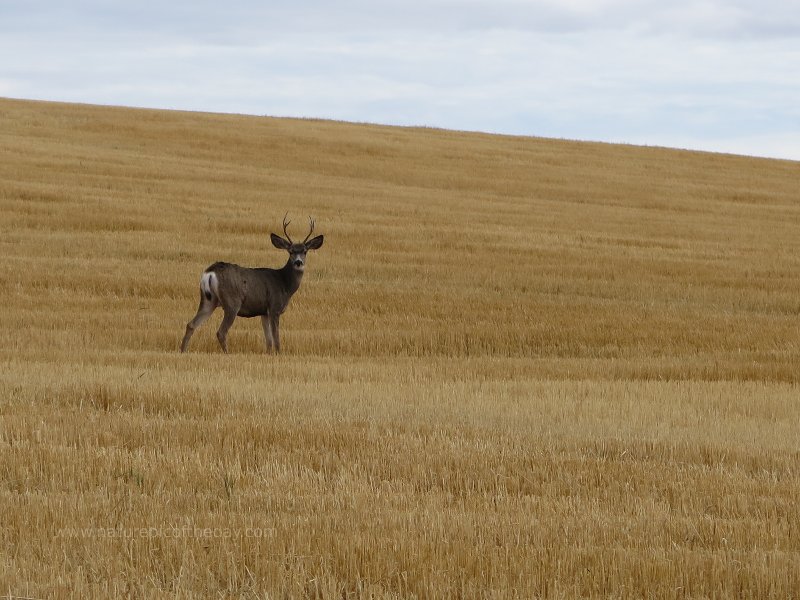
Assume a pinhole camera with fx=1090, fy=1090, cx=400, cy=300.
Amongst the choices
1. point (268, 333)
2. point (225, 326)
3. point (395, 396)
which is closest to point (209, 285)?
point (225, 326)

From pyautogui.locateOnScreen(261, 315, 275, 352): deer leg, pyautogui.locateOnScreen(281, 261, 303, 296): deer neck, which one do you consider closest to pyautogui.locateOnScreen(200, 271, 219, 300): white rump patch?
pyautogui.locateOnScreen(261, 315, 275, 352): deer leg

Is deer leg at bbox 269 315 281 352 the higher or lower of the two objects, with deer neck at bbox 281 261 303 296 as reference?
lower

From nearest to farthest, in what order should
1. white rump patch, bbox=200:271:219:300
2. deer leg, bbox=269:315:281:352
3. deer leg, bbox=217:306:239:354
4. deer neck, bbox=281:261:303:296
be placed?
white rump patch, bbox=200:271:219:300
deer leg, bbox=217:306:239:354
deer leg, bbox=269:315:281:352
deer neck, bbox=281:261:303:296

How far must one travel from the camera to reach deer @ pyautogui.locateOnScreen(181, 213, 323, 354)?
1448 centimetres

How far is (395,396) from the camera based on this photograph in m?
10.8

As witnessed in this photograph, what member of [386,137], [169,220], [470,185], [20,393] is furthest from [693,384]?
[386,137]

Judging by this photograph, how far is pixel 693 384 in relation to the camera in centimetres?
1241

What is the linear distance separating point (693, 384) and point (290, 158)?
92.0 feet

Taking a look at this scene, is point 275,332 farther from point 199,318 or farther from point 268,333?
point 199,318

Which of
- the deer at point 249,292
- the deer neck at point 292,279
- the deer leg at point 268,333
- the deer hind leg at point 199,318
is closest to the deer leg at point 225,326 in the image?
the deer at point 249,292

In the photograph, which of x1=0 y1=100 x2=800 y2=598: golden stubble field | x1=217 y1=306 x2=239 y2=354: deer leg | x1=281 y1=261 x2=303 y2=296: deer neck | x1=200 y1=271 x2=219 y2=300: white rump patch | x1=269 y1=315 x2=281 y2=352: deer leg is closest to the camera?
x1=0 y1=100 x2=800 y2=598: golden stubble field

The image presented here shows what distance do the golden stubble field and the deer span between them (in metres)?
0.53

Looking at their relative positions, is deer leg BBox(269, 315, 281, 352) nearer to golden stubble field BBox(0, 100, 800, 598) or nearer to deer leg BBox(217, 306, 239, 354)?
golden stubble field BBox(0, 100, 800, 598)

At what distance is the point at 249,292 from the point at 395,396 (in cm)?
448
